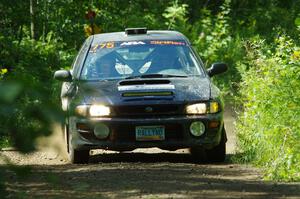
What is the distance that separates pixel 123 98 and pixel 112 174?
1269 mm

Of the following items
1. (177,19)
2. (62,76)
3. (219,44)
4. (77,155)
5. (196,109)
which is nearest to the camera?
(196,109)

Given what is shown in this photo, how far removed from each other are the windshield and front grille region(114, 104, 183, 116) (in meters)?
1.03

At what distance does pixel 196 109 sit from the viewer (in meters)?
9.77

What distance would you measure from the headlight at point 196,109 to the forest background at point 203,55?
0.72m

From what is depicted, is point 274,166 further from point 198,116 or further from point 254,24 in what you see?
point 254,24

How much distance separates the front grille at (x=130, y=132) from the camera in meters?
9.68

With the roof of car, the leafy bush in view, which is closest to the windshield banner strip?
the roof of car

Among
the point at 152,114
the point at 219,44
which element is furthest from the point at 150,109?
the point at 219,44

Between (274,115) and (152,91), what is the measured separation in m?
1.37

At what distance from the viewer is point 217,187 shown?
7.78 metres

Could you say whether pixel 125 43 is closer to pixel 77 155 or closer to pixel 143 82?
pixel 143 82

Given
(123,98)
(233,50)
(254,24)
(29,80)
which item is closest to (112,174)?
(123,98)

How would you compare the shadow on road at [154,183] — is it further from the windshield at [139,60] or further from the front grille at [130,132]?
the windshield at [139,60]

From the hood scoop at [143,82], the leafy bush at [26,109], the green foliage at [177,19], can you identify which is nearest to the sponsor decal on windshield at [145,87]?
the hood scoop at [143,82]
